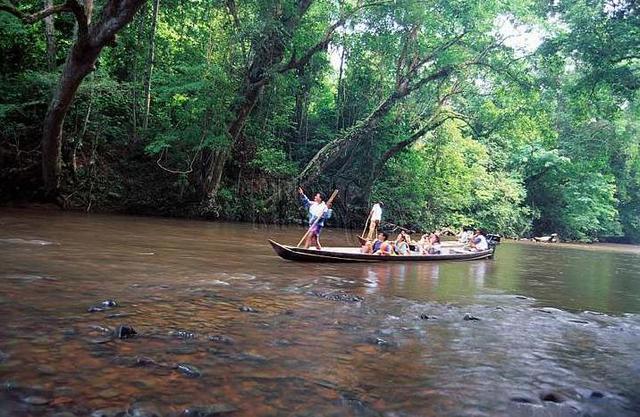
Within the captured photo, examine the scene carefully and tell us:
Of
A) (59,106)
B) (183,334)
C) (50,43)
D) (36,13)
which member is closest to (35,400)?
(183,334)

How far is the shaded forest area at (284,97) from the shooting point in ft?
58.2

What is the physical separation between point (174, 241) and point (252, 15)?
1135 cm

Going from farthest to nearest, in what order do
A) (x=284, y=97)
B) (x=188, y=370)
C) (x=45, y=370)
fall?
(x=284, y=97), (x=188, y=370), (x=45, y=370)

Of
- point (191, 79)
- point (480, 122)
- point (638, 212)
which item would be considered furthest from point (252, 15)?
point (638, 212)

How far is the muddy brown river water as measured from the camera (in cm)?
313

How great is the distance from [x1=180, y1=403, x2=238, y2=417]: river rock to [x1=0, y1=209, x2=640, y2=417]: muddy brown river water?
1cm

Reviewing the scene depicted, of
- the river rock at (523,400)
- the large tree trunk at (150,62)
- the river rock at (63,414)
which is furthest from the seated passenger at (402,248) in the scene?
the large tree trunk at (150,62)

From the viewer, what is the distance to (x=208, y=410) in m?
2.90

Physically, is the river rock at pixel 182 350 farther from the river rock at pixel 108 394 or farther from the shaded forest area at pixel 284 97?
the shaded forest area at pixel 284 97

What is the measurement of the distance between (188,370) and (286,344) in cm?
108

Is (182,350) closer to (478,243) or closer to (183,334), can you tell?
(183,334)

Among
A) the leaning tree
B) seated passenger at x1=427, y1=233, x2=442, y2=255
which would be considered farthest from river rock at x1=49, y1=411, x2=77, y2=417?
seated passenger at x1=427, y1=233, x2=442, y2=255

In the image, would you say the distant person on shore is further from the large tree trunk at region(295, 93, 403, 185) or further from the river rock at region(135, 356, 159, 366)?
the river rock at region(135, 356, 159, 366)

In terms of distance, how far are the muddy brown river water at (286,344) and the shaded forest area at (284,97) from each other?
8289mm
